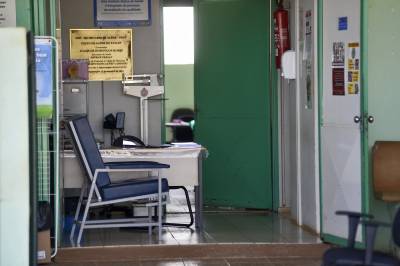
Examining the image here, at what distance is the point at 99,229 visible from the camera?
786 cm

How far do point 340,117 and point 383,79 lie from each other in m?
0.48

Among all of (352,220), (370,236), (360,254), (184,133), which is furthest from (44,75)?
(184,133)

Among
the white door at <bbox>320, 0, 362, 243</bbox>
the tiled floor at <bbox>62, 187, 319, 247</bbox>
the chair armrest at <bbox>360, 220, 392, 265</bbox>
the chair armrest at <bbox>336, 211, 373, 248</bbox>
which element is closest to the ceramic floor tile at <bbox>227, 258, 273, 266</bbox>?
the tiled floor at <bbox>62, 187, 319, 247</bbox>

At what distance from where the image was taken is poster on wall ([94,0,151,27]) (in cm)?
885

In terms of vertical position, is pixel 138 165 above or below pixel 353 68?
below

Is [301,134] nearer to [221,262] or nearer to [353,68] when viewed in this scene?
[353,68]

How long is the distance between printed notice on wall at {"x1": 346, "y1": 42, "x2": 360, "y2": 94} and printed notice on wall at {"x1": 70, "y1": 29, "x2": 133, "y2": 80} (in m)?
2.87

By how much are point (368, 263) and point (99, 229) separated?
3.74 m

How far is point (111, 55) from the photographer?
352 inches

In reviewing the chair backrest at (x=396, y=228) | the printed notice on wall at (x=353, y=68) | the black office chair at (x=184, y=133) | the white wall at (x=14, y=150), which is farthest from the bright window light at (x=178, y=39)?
the chair backrest at (x=396, y=228)

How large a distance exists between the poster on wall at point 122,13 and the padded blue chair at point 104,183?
6.53 ft

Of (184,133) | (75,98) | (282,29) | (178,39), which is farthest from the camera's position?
(184,133)

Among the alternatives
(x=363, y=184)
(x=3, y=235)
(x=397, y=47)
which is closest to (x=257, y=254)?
(x=363, y=184)

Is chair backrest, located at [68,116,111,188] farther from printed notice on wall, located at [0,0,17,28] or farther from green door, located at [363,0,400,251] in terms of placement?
green door, located at [363,0,400,251]
